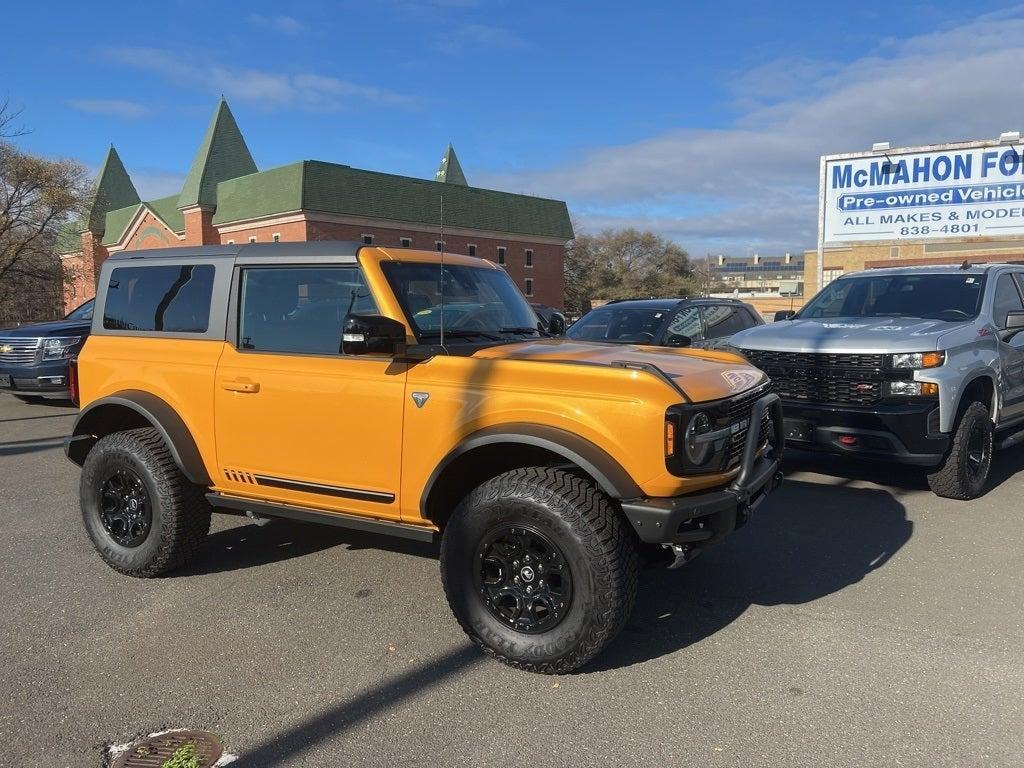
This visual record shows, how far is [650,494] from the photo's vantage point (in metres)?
3.25

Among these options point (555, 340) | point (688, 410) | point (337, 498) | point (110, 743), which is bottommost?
point (110, 743)

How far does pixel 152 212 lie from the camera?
194 feet

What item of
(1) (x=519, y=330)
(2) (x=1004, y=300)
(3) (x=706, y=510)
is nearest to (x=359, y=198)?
(2) (x=1004, y=300)

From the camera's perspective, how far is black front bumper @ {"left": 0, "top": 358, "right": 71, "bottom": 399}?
11.2 m

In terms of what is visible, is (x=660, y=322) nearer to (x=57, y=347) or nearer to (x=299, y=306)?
(x=299, y=306)

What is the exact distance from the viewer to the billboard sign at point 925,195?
1786cm

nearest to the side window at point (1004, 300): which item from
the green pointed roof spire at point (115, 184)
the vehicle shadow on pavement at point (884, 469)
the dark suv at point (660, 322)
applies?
the vehicle shadow on pavement at point (884, 469)

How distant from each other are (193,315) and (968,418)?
578cm

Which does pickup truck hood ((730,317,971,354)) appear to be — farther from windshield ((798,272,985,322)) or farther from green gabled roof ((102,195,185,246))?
green gabled roof ((102,195,185,246))

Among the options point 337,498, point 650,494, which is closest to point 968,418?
point 650,494

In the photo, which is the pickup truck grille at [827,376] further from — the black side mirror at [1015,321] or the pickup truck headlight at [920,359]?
the black side mirror at [1015,321]

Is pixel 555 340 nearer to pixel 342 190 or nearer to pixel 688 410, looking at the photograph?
pixel 688 410

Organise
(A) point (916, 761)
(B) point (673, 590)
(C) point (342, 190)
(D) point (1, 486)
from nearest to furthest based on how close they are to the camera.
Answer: (A) point (916, 761) → (B) point (673, 590) → (D) point (1, 486) → (C) point (342, 190)

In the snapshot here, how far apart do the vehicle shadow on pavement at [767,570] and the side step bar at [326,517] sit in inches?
41.7
